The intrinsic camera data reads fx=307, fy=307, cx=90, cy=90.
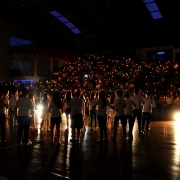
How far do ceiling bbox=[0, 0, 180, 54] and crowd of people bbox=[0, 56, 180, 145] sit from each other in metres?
4.52

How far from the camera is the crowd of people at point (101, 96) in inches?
380

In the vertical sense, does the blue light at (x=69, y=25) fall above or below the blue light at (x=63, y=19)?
below

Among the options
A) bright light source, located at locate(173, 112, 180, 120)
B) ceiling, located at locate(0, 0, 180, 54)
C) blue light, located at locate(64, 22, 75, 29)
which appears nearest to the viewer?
bright light source, located at locate(173, 112, 180, 120)

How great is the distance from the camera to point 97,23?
32.5 meters

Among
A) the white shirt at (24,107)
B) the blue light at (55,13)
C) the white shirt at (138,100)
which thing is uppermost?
the blue light at (55,13)

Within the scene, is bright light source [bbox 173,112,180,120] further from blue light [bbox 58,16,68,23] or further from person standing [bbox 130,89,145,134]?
blue light [bbox 58,16,68,23]

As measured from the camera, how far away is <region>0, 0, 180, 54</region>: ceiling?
2791cm

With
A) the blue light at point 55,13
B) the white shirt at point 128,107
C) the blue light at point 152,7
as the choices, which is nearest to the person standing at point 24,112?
the white shirt at point 128,107

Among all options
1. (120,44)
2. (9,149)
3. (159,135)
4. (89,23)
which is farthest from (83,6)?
(9,149)

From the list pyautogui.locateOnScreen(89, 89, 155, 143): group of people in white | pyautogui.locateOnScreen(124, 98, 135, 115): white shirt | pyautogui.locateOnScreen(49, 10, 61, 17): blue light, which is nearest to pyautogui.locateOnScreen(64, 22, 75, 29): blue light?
pyautogui.locateOnScreen(49, 10, 61, 17): blue light

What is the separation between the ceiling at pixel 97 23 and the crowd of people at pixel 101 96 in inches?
178

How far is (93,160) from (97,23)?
87.3 feet

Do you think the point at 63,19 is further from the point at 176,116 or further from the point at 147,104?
the point at 147,104

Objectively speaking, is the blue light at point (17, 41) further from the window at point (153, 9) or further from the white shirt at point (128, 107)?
the white shirt at point (128, 107)
